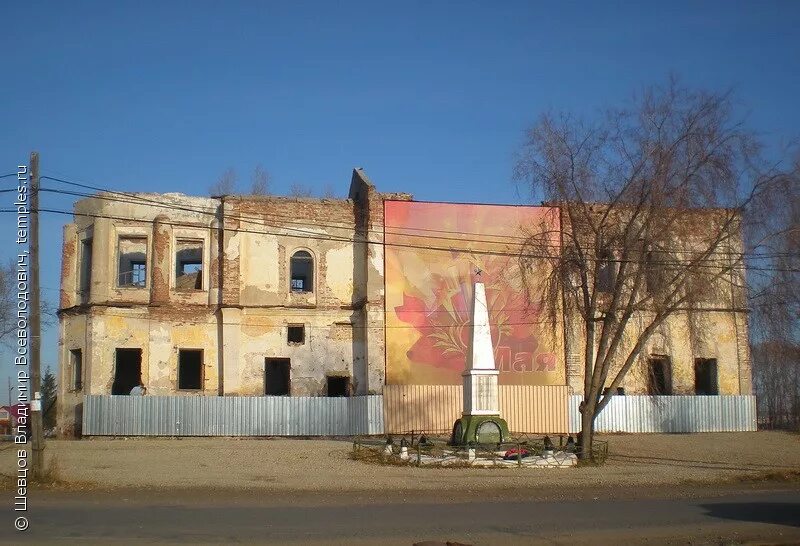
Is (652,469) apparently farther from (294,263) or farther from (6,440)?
(6,440)

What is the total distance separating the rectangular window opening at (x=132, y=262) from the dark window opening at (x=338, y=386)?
9.57m

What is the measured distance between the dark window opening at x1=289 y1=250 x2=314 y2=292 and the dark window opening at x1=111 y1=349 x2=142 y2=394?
797cm

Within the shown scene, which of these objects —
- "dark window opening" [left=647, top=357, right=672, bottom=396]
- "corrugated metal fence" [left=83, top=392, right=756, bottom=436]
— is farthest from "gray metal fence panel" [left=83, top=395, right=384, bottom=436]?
"dark window opening" [left=647, top=357, right=672, bottom=396]

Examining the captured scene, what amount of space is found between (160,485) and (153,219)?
2003 centimetres

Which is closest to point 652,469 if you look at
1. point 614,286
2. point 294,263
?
point 614,286

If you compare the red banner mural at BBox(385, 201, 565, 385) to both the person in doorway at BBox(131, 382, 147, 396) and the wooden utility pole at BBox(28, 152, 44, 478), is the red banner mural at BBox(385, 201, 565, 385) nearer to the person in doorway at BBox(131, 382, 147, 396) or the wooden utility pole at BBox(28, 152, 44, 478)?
the person in doorway at BBox(131, 382, 147, 396)

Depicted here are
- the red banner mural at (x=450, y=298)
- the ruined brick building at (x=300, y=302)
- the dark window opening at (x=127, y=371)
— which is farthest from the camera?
the dark window opening at (x=127, y=371)

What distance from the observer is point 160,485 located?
2170 centimetres

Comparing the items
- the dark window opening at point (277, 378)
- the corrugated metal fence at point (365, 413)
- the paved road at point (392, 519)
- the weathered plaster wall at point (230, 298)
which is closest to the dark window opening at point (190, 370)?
the weathered plaster wall at point (230, 298)

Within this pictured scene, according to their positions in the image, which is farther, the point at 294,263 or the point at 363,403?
the point at 294,263

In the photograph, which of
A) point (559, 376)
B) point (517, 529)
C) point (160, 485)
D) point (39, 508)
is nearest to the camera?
point (517, 529)

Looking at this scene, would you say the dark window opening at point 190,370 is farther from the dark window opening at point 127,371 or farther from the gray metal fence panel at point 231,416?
the gray metal fence panel at point 231,416

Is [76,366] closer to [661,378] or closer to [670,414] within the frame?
[670,414]

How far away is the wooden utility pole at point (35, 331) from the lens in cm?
2075
